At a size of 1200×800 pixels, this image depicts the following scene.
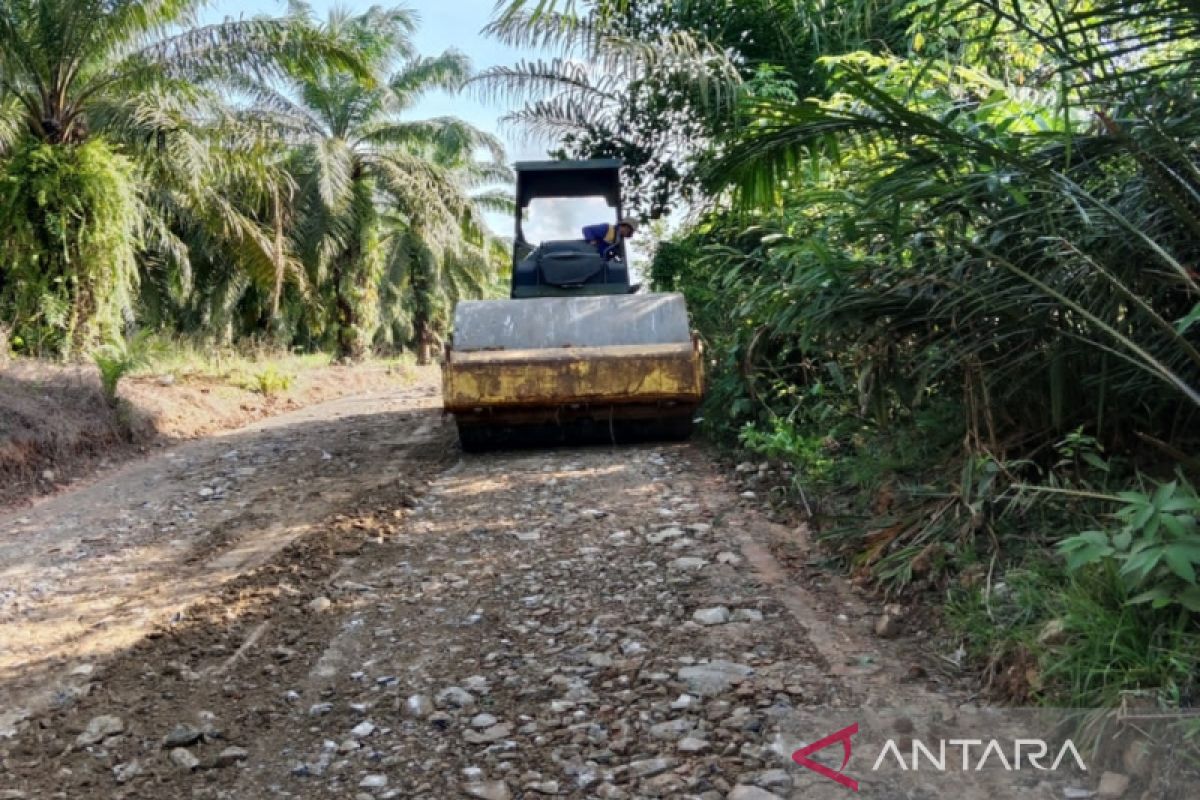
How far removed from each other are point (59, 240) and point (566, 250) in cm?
628

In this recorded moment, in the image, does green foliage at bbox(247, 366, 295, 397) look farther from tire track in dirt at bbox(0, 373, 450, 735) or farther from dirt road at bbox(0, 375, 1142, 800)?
dirt road at bbox(0, 375, 1142, 800)

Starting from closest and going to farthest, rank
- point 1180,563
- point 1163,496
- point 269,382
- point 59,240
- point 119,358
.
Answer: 1. point 1180,563
2. point 1163,496
3. point 119,358
4. point 59,240
5. point 269,382

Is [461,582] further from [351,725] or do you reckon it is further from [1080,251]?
[1080,251]

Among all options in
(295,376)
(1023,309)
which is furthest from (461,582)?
(295,376)

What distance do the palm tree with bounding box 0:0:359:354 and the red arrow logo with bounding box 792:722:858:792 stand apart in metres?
11.0

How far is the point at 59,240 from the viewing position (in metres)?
11.5

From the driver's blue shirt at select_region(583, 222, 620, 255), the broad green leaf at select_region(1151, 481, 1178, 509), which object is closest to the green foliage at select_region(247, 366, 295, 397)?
the driver's blue shirt at select_region(583, 222, 620, 255)

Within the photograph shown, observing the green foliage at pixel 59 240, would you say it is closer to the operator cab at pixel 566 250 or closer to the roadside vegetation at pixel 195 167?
the roadside vegetation at pixel 195 167

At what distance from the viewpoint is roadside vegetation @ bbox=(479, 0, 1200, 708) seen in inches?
110

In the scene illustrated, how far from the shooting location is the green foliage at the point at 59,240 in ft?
37.1

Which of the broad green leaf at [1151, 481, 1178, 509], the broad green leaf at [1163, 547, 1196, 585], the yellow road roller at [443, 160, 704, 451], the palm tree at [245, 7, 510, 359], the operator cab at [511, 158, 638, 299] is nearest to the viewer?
the broad green leaf at [1163, 547, 1196, 585]

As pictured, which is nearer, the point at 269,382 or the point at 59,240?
the point at 59,240

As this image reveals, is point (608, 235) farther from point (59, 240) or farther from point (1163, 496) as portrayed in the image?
point (1163, 496)

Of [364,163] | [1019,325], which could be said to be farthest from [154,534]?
[364,163]
